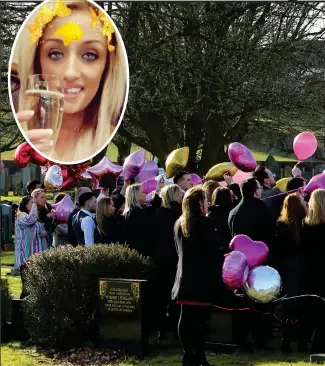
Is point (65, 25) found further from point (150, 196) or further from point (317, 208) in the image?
point (317, 208)

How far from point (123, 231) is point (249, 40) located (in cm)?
488

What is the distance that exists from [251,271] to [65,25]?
3.36 m

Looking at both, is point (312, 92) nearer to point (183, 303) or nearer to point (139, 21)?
point (139, 21)

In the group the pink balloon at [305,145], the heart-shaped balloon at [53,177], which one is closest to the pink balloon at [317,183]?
the pink balloon at [305,145]

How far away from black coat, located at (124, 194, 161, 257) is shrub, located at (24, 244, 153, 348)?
36 cm

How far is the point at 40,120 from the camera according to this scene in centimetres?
939

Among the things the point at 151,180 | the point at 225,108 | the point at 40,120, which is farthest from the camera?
the point at 225,108

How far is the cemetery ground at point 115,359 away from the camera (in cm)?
838

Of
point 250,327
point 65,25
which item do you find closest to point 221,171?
point 250,327

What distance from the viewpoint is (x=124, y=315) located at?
8.62 meters

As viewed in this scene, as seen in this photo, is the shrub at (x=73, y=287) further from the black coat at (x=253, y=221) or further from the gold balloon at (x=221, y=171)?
the gold balloon at (x=221, y=171)

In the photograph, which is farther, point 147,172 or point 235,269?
point 147,172

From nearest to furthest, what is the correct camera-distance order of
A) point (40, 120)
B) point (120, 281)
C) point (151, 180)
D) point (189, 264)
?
point (189, 264) < point (120, 281) < point (40, 120) < point (151, 180)

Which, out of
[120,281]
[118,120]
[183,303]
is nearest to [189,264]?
[183,303]
